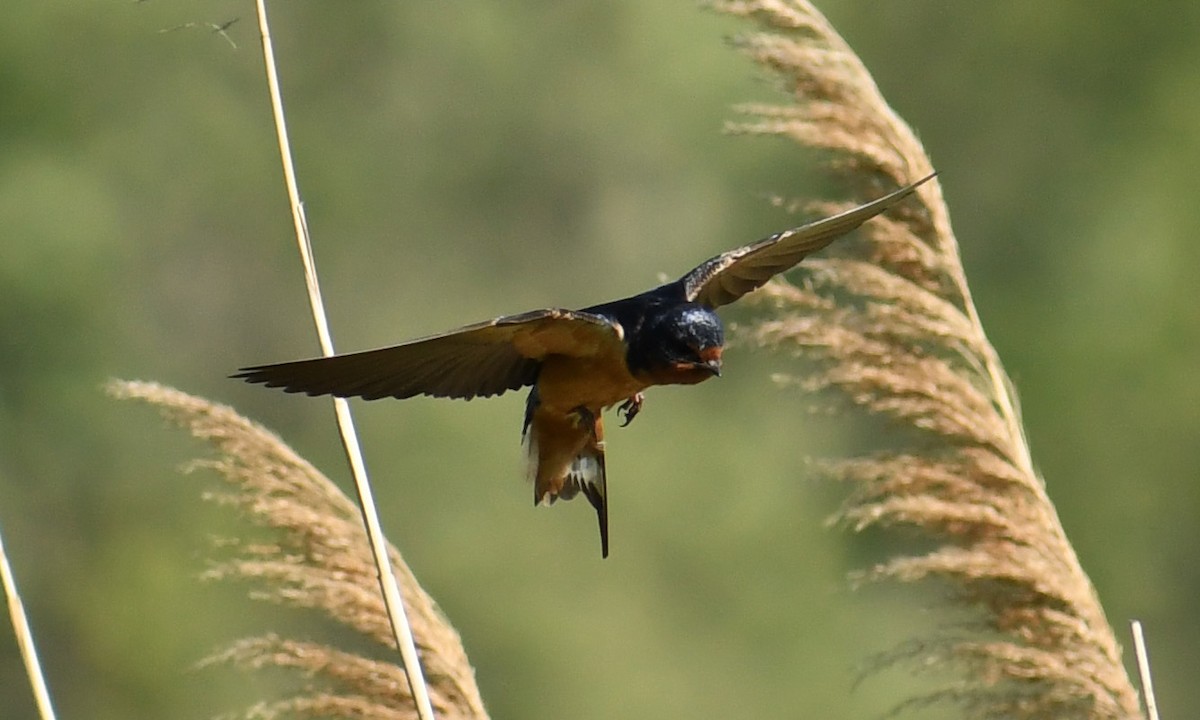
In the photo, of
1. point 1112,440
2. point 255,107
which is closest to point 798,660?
point 1112,440

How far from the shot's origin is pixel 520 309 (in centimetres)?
1430

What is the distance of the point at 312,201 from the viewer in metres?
14.8

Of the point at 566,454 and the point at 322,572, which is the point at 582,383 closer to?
the point at 566,454

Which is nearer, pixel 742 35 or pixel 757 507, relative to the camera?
pixel 742 35

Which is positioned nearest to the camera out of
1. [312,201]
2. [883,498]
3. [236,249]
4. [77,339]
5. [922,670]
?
[922,670]

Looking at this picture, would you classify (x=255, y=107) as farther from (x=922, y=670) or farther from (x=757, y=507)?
(x=922, y=670)

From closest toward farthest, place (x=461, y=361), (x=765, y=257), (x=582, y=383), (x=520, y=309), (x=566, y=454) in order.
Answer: (x=461, y=361) < (x=582, y=383) < (x=566, y=454) < (x=765, y=257) < (x=520, y=309)

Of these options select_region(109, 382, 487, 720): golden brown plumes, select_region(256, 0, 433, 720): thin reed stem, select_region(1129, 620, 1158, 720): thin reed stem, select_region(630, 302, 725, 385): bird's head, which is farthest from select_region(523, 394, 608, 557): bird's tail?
select_region(1129, 620, 1158, 720): thin reed stem

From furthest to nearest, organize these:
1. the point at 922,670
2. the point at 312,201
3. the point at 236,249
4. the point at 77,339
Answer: the point at 236,249, the point at 312,201, the point at 77,339, the point at 922,670

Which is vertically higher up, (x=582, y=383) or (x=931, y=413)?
(x=582, y=383)

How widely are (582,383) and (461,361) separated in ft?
0.92

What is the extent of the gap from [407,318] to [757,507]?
3.40 m

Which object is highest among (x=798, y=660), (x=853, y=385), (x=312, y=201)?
(x=312, y=201)

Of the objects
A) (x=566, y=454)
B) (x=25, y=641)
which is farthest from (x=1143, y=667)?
(x=25, y=641)
